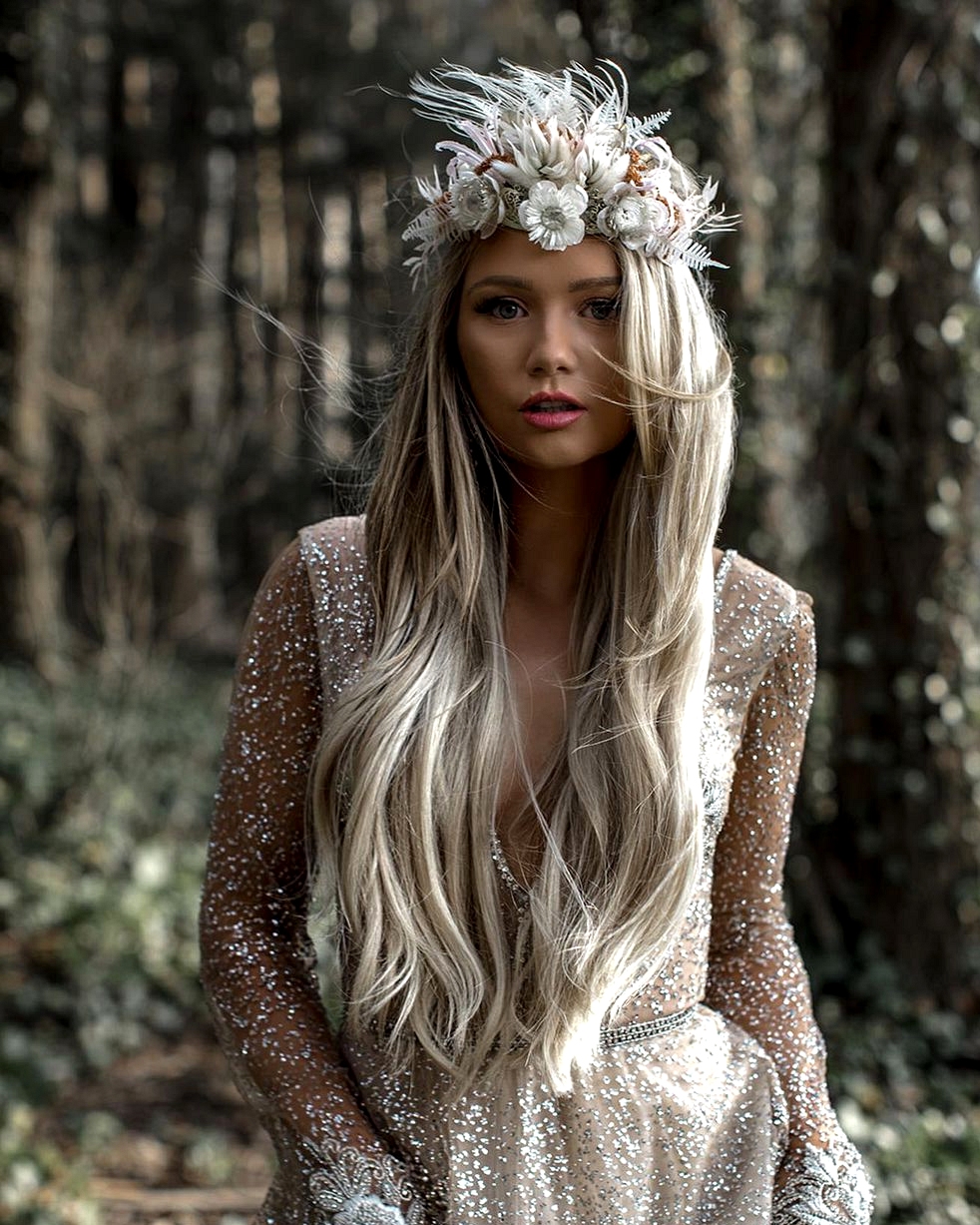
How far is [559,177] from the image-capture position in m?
1.59

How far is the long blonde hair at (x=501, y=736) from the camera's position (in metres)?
1.54

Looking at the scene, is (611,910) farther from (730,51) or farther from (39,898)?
(39,898)

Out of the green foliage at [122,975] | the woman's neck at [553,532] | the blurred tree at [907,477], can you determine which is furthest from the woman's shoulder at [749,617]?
the blurred tree at [907,477]

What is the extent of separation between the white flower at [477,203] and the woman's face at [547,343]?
0.7 inches

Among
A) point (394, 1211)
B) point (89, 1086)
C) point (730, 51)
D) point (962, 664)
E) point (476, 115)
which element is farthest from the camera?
point (89, 1086)

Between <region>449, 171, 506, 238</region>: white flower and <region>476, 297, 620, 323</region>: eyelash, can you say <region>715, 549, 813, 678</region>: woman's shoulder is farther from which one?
<region>449, 171, 506, 238</region>: white flower

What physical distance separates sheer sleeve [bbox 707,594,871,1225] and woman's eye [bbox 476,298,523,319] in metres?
0.52

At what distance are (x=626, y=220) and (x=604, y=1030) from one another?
0.93 metres

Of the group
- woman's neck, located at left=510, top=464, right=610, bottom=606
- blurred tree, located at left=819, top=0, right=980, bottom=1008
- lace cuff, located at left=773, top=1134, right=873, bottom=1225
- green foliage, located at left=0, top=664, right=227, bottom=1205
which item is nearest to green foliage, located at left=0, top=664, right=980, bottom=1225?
green foliage, located at left=0, top=664, right=227, bottom=1205

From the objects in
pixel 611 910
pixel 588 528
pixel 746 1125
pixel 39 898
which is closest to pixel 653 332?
pixel 588 528

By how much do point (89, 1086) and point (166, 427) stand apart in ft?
21.8

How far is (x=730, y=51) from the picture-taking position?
3.19 m

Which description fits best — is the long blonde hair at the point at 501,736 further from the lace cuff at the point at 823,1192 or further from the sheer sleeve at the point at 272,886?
the lace cuff at the point at 823,1192

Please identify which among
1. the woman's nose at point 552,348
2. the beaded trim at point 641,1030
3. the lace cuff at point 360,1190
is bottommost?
the lace cuff at point 360,1190
